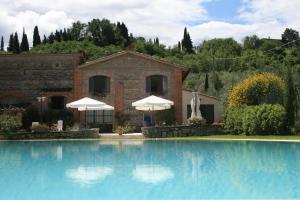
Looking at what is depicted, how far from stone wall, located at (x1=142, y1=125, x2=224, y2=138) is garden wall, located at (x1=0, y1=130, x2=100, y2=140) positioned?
355cm

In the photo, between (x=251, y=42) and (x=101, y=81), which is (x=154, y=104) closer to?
(x=101, y=81)

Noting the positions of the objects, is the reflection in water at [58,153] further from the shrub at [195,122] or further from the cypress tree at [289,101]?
the cypress tree at [289,101]

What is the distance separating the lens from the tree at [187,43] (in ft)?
312

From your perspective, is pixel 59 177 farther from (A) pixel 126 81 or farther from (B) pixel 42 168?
(A) pixel 126 81

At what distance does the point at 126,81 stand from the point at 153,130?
656 centimetres

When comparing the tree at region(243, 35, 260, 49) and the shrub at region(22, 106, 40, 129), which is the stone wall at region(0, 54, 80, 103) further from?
the tree at region(243, 35, 260, 49)

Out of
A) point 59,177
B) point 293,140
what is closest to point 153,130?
point 293,140

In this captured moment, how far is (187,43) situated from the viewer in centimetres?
9544

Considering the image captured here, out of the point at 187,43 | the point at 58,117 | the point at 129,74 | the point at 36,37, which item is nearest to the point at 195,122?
the point at 129,74

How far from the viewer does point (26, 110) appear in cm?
3444

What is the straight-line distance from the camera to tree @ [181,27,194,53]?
312 ft

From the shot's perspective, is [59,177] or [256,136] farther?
[256,136]

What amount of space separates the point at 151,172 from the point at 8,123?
708 inches

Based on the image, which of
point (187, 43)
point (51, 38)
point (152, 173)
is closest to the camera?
point (152, 173)
